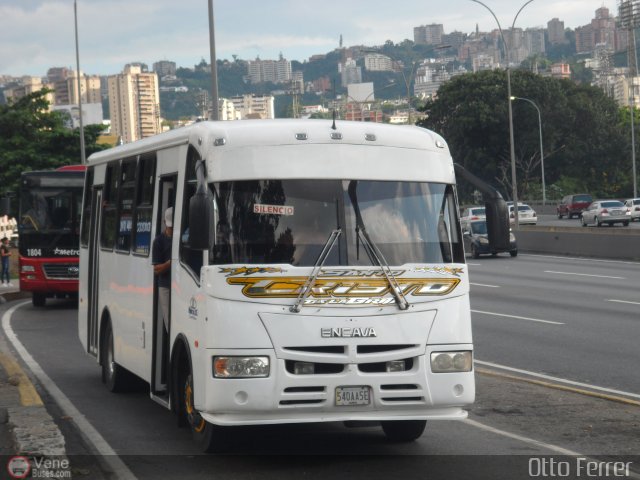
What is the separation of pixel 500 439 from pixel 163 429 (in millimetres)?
3053

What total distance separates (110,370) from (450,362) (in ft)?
18.3

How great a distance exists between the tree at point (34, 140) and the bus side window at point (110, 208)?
1911 inches

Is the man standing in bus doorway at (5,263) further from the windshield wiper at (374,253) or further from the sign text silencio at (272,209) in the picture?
the windshield wiper at (374,253)

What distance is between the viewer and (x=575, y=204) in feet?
262

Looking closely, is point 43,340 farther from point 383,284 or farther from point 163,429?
point 383,284

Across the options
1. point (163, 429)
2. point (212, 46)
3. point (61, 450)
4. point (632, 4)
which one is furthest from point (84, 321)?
point (632, 4)

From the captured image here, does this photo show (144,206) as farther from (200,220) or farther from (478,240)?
(478,240)

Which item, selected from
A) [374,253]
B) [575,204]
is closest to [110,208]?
[374,253]

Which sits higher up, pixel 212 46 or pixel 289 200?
pixel 212 46

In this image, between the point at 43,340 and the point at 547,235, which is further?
the point at 547,235

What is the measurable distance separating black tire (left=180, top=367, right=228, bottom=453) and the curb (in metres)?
1.05

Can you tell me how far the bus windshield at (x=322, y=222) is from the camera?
30.0ft

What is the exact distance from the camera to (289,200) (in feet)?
30.5

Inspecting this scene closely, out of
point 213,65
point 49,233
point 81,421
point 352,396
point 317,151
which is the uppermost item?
point 213,65
